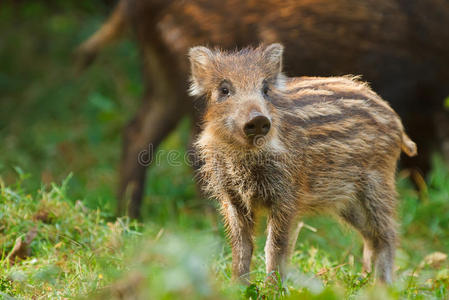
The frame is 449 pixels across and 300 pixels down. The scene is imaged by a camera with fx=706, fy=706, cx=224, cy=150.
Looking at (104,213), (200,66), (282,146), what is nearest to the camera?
(282,146)

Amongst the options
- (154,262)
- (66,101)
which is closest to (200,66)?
(154,262)

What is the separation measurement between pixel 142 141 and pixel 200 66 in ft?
7.13

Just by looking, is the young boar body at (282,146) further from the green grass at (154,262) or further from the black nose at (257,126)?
the green grass at (154,262)

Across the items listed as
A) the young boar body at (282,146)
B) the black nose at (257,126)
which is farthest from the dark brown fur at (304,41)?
the black nose at (257,126)

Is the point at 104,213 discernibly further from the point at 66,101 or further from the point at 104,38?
the point at 66,101

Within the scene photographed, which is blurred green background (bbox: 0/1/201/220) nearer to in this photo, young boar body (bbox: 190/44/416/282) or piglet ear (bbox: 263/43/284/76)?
young boar body (bbox: 190/44/416/282)

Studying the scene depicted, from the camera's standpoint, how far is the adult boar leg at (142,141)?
528 centimetres

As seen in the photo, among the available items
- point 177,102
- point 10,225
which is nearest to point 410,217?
point 177,102

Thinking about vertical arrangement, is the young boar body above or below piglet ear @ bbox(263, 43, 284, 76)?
below

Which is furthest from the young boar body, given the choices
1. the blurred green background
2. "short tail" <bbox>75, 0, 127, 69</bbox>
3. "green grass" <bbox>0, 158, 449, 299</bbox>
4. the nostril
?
the blurred green background

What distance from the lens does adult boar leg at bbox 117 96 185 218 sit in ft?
17.3

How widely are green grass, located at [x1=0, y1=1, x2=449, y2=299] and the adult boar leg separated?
193 millimetres

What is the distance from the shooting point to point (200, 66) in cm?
328

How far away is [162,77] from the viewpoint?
202 inches
